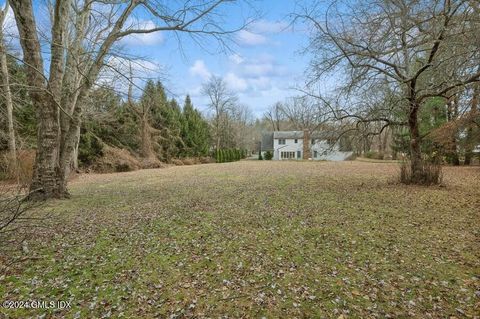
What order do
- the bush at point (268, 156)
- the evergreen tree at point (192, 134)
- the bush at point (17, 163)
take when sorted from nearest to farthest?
1. the bush at point (17, 163)
2. the evergreen tree at point (192, 134)
3. the bush at point (268, 156)

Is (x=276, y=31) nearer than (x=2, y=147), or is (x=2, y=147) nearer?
(x=276, y=31)

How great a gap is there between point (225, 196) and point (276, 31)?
4.88 meters

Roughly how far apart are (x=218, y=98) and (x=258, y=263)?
3639cm

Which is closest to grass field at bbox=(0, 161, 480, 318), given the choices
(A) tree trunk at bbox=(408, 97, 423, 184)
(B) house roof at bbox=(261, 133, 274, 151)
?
(A) tree trunk at bbox=(408, 97, 423, 184)

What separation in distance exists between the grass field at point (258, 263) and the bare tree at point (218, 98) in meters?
32.4

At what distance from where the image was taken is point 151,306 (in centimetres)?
277

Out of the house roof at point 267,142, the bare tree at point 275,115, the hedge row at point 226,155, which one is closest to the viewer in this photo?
the hedge row at point 226,155

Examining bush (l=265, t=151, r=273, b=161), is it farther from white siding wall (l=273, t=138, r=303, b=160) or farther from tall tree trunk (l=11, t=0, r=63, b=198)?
tall tree trunk (l=11, t=0, r=63, b=198)

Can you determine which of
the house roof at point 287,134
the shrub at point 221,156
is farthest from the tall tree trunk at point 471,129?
the shrub at point 221,156

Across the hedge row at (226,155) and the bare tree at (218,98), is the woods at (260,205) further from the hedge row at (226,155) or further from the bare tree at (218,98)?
the bare tree at (218,98)

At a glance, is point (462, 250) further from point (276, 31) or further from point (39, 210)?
point (39, 210)

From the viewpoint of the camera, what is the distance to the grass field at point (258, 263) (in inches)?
108

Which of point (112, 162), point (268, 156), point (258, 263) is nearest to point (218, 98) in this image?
point (268, 156)

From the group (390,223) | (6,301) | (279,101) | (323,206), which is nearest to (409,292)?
(390,223)
